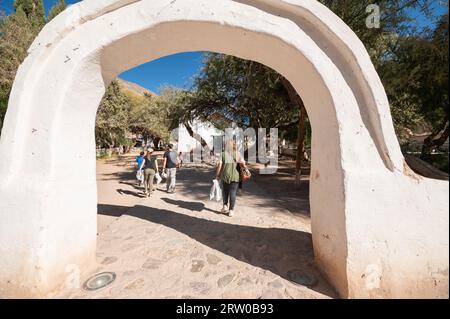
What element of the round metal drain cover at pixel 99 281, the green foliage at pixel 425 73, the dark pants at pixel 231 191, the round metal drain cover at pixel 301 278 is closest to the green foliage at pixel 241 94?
the green foliage at pixel 425 73

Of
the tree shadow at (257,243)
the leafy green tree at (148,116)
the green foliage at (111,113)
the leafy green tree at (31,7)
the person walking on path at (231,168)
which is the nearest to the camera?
the tree shadow at (257,243)

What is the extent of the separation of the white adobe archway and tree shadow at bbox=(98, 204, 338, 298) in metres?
0.41

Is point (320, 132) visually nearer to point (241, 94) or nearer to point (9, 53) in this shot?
point (241, 94)

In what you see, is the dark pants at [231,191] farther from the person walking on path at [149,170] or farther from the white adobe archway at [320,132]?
the person walking on path at [149,170]

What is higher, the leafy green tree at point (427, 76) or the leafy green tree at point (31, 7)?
the leafy green tree at point (31, 7)

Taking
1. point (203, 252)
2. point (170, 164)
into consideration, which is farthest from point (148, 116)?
point (203, 252)

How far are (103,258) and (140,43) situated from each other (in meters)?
2.90

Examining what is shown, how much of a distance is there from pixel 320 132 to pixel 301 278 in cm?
181

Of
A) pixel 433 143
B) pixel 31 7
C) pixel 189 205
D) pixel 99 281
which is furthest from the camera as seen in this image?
pixel 31 7

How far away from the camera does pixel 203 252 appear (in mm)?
3174

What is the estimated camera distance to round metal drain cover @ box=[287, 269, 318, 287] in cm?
248

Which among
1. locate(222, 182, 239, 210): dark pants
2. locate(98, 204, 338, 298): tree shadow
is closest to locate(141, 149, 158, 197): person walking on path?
locate(98, 204, 338, 298): tree shadow

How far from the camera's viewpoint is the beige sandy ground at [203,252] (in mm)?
2387
